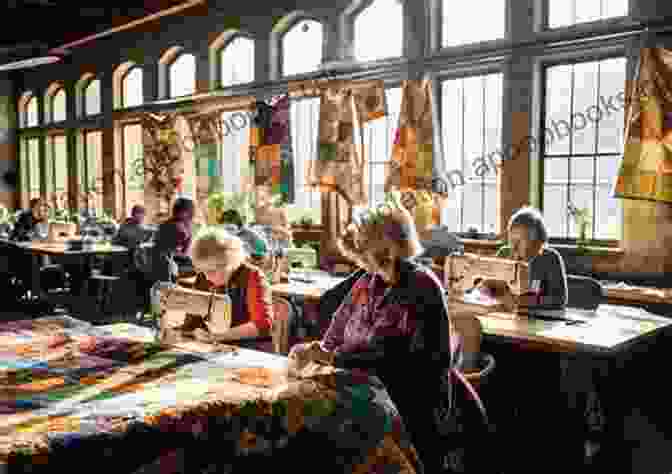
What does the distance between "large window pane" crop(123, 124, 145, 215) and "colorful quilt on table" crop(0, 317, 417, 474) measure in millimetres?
9501

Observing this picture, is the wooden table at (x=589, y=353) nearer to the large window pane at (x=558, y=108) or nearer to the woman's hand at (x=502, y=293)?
the woman's hand at (x=502, y=293)

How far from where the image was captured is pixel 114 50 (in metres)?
11.6

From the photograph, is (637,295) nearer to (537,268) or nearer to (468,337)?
(537,268)

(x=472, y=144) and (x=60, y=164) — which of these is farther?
(x=60, y=164)

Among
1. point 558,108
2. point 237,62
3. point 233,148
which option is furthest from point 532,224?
point 237,62

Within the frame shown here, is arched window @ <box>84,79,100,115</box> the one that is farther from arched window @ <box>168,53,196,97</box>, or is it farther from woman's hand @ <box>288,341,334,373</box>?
woman's hand @ <box>288,341,334,373</box>

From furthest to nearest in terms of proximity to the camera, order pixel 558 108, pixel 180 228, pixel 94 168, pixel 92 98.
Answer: pixel 92 98 < pixel 94 168 < pixel 180 228 < pixel 558 108

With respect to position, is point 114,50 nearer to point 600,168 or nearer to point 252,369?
point 600,168

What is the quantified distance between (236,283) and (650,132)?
3.54 m

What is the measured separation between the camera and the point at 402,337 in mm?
2354

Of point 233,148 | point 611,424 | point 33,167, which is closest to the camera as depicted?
point 611,424

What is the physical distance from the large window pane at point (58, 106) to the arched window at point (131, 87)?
2.13 metres

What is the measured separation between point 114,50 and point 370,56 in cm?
556

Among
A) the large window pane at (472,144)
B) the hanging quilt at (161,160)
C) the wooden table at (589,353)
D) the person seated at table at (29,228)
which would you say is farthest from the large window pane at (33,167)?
the wooden table at (589,353)
